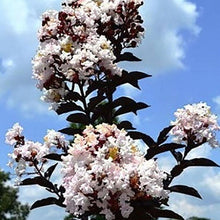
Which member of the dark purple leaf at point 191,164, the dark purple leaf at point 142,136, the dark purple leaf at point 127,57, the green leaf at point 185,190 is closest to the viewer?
the green leaf at point 185,190

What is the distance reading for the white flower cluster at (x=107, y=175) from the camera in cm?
355

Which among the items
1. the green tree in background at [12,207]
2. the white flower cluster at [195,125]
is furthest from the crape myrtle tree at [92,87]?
the green tree in background at [12,207]

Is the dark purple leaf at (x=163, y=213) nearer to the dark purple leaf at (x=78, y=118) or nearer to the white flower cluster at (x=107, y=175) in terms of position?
the white flower cluster at (x=107, y=175)

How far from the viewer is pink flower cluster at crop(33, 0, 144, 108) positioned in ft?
14.8

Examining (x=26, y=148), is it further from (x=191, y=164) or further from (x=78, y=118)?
(x=191, y=164)

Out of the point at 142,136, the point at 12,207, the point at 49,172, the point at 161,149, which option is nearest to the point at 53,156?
the point at 49,172

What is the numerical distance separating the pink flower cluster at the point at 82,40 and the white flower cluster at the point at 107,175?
0.87 meters

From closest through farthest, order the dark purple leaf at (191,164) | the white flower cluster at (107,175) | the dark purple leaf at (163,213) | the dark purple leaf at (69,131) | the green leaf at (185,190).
A: the white flower cluster at (107,175) < the dark purple leaf at (163,213) < the green leaf at (185,190) < the dark purple leaf at (191,164) < the dark purple leaf at (69,131)

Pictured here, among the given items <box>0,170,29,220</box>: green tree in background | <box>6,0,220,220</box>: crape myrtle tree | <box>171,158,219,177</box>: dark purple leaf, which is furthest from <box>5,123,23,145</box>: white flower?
<box>0,170,29,220</box>: green tree in background

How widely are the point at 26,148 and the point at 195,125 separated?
3.92 feet

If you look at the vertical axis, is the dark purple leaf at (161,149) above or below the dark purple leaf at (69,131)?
below

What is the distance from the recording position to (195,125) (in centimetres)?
458

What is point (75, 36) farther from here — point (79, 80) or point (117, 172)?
point (117, 172)

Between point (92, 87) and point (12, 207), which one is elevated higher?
point (12, 207)
